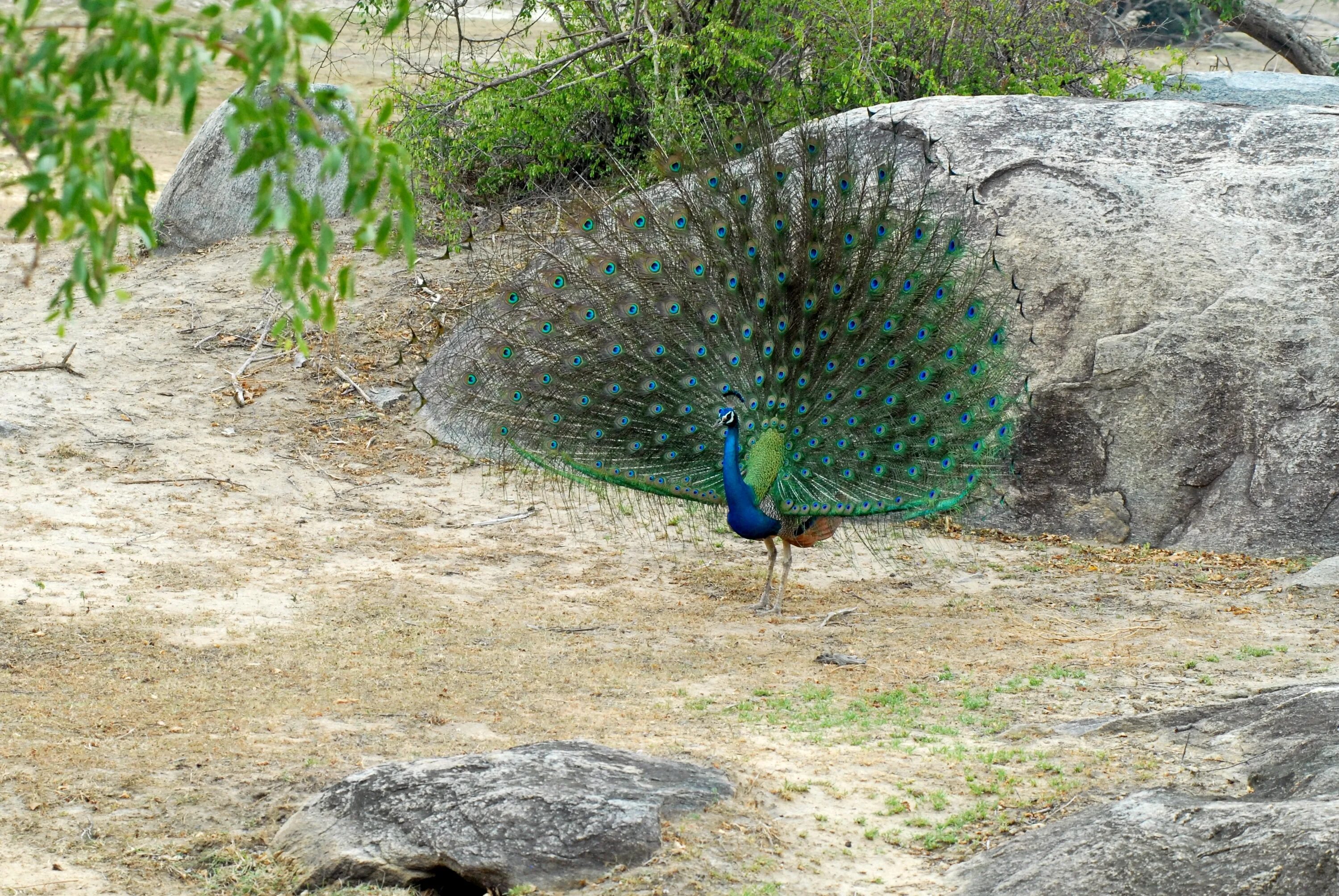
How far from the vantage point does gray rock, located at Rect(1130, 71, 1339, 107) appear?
37.9 ft

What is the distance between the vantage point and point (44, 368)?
35.9 feet

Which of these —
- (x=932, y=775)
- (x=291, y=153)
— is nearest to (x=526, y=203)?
(x=932, y=775)

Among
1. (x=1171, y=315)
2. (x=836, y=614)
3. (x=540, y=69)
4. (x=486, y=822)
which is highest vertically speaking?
(x=540, y=69)

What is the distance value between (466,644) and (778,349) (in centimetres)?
248

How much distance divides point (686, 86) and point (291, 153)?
1087 cm

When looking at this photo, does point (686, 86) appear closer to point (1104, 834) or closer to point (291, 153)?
point (1104, 834)

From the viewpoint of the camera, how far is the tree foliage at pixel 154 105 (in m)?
2.01

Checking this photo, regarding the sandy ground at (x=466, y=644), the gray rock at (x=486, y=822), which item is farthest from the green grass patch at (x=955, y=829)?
the gray rock at (x=486, y=822)

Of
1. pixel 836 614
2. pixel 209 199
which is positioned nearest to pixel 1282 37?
pixel 836 614

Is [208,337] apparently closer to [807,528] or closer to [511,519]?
[511,519]

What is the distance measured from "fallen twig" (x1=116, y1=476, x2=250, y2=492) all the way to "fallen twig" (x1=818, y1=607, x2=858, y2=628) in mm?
4405

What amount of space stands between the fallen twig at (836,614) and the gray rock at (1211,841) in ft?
9.71

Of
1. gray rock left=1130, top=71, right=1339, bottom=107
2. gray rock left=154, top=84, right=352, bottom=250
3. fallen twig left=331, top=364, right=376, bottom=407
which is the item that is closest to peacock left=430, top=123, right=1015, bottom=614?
fallen twig left=331, top=364, right=376, bottom=407

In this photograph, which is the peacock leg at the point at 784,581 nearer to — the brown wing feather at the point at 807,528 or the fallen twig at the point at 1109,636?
the brown wing feather at the point at 807,528
